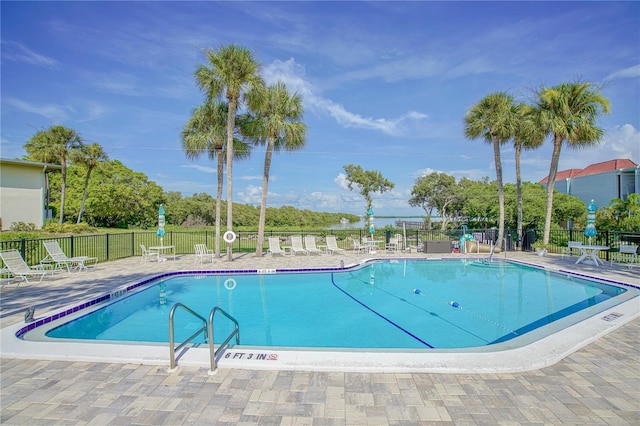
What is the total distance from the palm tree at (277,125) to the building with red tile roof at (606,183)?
2596 cm

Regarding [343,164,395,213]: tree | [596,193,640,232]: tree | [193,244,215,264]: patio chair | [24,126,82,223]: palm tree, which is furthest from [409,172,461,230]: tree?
[24,126,82,223]: palm tree

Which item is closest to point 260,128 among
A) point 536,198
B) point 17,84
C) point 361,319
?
point 361,319

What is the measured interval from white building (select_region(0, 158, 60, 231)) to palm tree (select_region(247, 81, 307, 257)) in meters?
14.0

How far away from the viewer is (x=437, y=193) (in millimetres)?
32625

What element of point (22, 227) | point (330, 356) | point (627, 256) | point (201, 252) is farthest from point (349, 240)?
point (22, 227)

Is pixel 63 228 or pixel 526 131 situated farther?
pixel 63 228

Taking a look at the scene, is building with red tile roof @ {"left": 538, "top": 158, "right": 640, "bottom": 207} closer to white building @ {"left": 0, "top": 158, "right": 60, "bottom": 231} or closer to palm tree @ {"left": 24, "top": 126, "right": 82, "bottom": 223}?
white building @ {"left": 0, "top": 158, "right": 60, "bottom": 231}

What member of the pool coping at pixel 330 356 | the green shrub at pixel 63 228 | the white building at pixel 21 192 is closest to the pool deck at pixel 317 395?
the pool coping at pixel 330 356

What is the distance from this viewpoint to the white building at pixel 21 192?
1756 centimetres

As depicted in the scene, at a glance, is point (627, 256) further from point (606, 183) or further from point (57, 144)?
point (57, 144)

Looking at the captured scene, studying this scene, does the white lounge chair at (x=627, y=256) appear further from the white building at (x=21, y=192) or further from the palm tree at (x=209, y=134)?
the white building at (x=21, y=192)

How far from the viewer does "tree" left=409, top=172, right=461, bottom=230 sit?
31.5 meters

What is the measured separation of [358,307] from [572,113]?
44.4ft

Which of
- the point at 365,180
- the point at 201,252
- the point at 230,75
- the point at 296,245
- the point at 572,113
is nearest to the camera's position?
the point at 230,75
